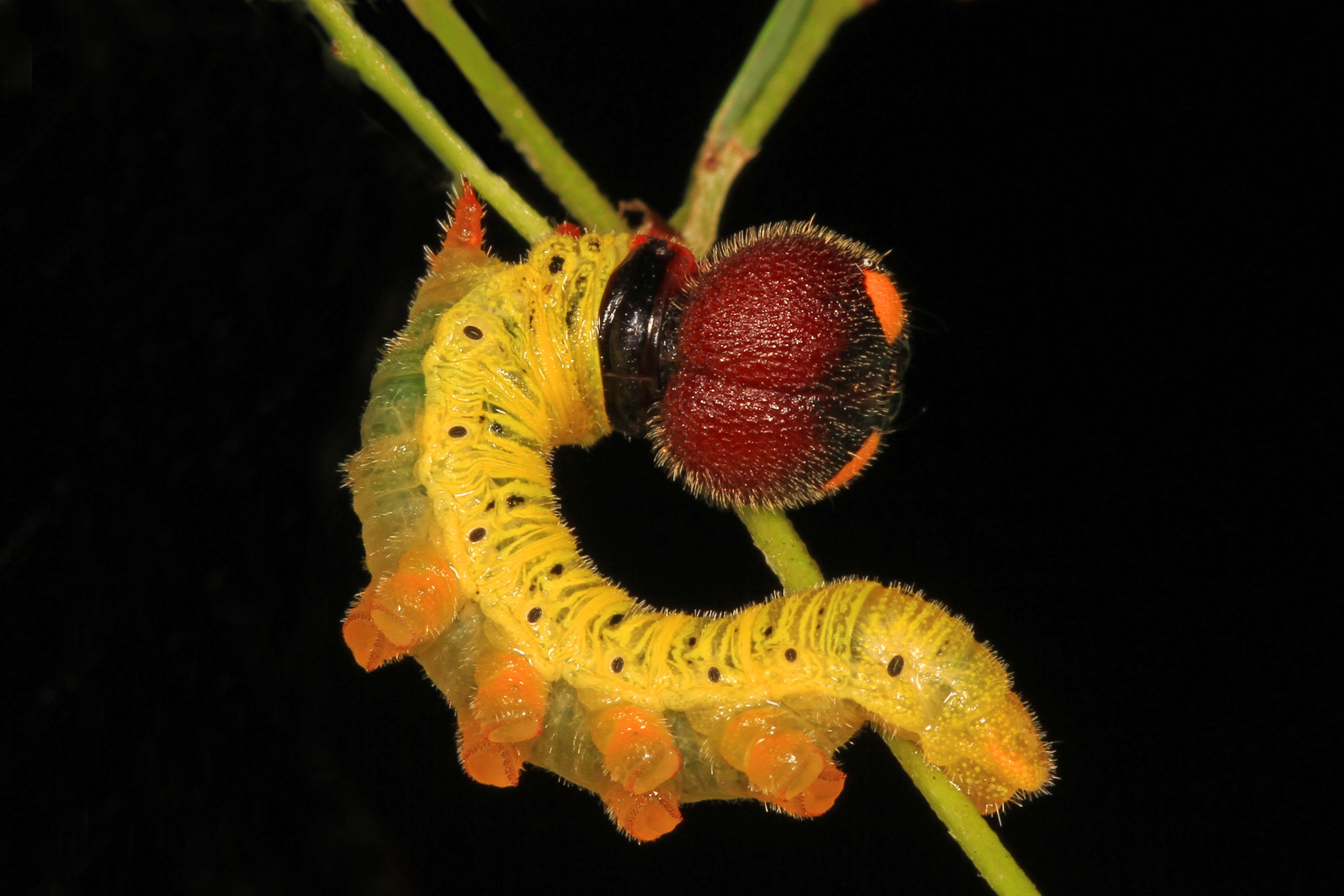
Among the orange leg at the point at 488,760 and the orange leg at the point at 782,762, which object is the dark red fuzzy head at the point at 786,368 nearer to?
the orange leg at the point at 782,762

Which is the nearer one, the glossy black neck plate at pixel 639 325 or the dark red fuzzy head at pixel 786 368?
the dark red fuzzy head at pixel 786 368

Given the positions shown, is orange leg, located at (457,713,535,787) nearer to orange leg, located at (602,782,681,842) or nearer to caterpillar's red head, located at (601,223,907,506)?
orange leg, located at (602,782,681,842)

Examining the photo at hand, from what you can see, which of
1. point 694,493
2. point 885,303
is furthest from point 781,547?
point 885,303

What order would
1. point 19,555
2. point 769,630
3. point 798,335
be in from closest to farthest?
point 798,335 → point 769,630 → point 19,555

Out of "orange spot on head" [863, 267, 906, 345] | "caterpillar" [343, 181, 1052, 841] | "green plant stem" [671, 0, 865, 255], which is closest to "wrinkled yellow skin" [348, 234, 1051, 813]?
"caterpillar" [343, 181, 1052, 841]

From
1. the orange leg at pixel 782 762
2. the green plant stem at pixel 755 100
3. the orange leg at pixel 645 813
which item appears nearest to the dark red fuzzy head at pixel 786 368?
the green plant stem at pixel 755 100

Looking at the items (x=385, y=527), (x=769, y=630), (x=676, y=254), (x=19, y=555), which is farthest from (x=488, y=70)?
(x=19, y=555)

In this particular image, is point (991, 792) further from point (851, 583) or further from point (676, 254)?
point (676, 254)
